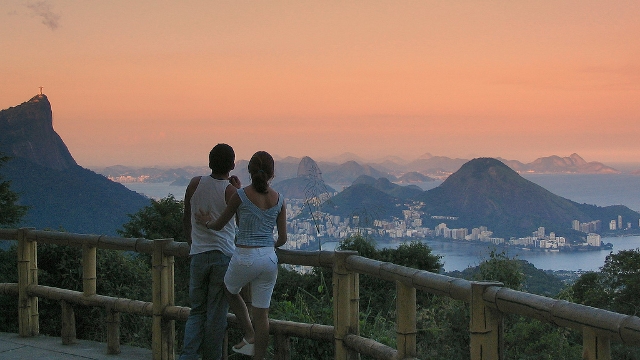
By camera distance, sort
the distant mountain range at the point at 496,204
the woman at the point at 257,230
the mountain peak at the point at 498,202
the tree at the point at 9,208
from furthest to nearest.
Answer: the mountain peak at the point at 498,202, the distant mountain range at the point at 496,204, the tree at the point at 9,208, the woman at the point at 257,230

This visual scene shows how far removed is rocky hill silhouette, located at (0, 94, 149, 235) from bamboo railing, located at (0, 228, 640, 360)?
27.7 meters

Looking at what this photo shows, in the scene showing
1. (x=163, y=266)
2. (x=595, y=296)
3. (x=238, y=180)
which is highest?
(x=238, y=180)

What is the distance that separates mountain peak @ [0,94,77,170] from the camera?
2491 inches

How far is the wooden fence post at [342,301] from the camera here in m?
4.12

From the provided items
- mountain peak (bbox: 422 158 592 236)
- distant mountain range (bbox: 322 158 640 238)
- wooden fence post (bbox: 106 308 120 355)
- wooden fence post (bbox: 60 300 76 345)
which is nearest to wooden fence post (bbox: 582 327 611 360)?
wooden fence post (bbox: 106 308 120 355)

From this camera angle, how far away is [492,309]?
305 centimetres

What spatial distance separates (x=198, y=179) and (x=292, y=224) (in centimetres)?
733

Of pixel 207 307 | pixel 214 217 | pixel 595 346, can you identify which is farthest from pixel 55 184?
pixel 595 346

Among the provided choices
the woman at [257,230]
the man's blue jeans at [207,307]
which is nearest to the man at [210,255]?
the man's blue jeans at [207,307]

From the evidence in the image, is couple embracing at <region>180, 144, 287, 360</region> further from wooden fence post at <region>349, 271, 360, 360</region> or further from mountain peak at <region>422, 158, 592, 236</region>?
mountain peak at <region>422, 158, 592, 236</region>

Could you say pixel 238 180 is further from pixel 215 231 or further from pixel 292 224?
pixel 292 224

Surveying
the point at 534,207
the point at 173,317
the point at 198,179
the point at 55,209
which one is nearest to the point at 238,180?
the point at 198,179

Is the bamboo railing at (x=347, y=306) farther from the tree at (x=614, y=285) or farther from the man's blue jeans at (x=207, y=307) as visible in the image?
the tree at (x=614, y=285)

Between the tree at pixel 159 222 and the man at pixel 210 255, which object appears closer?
→ the man at pixel 210 255
